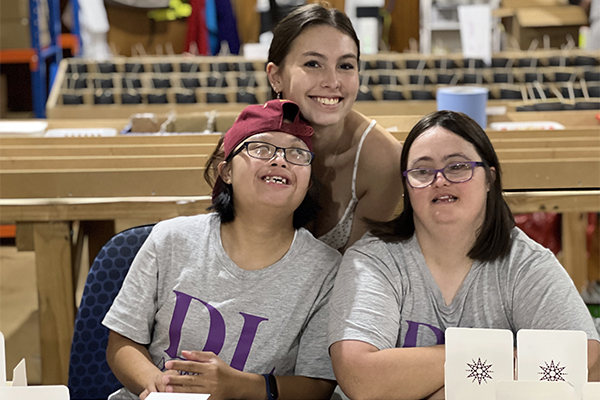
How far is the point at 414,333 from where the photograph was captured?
1494 mm

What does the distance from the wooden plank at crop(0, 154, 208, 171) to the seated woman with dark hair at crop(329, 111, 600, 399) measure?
0.89 m

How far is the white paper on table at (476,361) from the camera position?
1101 mm

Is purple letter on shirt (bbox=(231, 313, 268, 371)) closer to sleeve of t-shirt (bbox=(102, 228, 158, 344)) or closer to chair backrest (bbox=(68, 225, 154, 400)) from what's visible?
sleeve of t-shirt (bbox=(102, 228, 158, 344))

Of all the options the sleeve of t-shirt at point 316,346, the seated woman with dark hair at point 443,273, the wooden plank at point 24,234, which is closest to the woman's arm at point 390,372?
the seated woman with dark hair at point 443,273

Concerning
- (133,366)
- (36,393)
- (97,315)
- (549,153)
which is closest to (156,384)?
(133,366)

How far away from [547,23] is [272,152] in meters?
4.74

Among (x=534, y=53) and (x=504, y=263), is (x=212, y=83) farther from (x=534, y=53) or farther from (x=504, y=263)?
(x=504, y=263)

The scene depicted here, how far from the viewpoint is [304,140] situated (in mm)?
1598

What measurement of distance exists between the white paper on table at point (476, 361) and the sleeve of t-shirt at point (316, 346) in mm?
441

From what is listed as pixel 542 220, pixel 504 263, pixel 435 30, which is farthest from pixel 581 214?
pixel 435 30

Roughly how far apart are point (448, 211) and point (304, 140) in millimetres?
381

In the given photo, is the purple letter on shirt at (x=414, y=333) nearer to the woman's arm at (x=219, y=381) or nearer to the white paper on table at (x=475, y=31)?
the woman's arm at (x=219, y=381)

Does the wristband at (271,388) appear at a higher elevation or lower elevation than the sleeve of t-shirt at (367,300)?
lower

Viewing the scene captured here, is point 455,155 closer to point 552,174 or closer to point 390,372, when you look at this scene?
point 390,372
